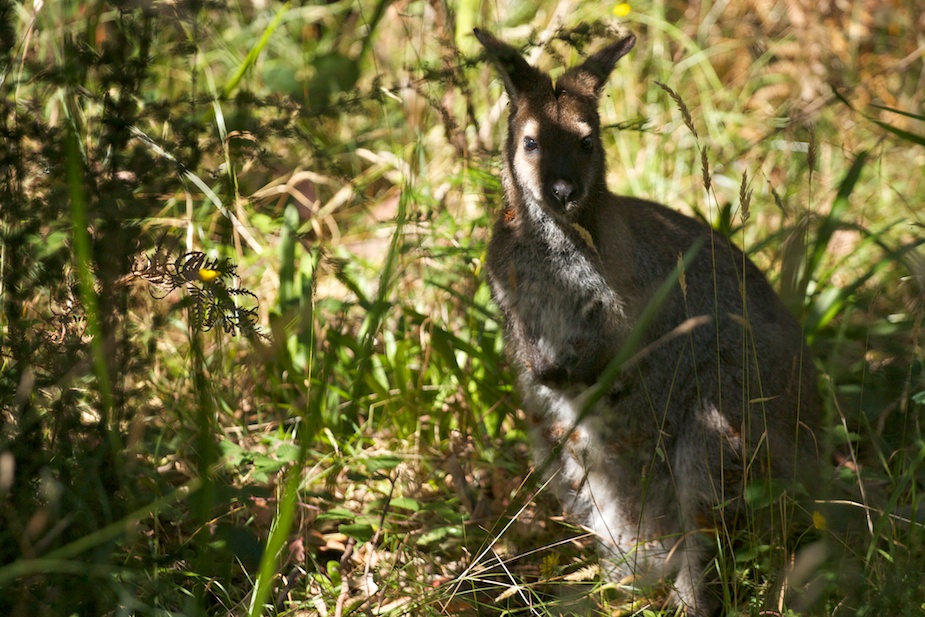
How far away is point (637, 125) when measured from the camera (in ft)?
11.8

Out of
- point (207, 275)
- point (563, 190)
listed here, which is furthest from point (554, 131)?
point (207, 275)

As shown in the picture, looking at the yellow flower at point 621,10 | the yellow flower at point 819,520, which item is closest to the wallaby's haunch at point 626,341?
the yellow flower at point 819,520

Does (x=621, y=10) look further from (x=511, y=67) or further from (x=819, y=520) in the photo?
(x=819, y=520)

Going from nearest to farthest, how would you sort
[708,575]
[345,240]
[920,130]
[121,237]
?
[121,237] < [708,575] < [345,240] < [920,130]

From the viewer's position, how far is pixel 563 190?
289 centimetres

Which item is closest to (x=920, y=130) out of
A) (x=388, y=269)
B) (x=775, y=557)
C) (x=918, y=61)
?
(x=918, y=61)

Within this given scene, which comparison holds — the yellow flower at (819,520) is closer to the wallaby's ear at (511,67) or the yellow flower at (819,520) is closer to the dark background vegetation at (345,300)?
the dark background vegetation at (345,300)

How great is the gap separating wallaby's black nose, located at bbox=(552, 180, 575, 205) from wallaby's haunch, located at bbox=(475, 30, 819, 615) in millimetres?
19

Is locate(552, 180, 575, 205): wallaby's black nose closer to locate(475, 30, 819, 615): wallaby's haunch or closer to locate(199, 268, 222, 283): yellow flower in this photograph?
locate(475, 30, 819, 615): wallaby's haunch

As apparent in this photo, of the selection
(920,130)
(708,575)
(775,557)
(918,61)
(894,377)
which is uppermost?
(918,61)

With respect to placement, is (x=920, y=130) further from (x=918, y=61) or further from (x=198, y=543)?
(x=198, y=543)

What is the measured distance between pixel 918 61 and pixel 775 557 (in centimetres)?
412

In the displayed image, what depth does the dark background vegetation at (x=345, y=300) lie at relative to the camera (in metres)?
2.33

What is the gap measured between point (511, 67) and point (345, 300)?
151cm
